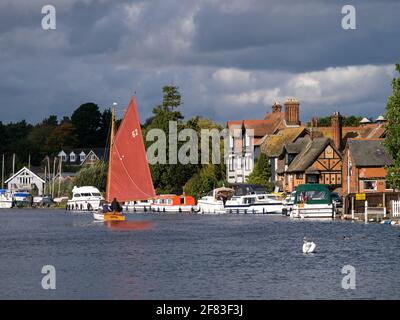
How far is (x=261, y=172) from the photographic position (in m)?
156

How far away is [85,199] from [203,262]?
9673 cm

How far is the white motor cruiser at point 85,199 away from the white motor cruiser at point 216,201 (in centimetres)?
1867

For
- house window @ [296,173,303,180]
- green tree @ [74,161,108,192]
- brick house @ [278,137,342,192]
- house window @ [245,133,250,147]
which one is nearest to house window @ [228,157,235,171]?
house window @ [245,133,250,147]

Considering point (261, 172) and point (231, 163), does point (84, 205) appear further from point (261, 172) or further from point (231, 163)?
point (231, 163)

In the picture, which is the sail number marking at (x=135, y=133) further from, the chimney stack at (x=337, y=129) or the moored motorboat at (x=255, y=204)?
the chimney stack at (x=337, y=129)

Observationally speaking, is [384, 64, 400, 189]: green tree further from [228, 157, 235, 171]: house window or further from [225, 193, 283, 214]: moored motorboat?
[228, 157, 235, 171]: house window

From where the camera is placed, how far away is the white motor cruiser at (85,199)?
153 meters

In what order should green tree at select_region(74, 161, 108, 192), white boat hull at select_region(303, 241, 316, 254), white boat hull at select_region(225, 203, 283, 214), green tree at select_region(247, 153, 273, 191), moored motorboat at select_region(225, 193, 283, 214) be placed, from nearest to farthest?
white boat hull at select_region(303, 241, 316, 254)
white boat hull at select_region(225, 203, 283, 214)
moored motorboat at select_region(225, 193, 283, 214)
green tree at select_region(247, 153, 273, 191)
green tree at select_region(74, 161, 108, 192)

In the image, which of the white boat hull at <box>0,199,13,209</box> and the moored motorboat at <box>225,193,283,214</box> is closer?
the moored motorboat at <box>225,193,283,214</box>

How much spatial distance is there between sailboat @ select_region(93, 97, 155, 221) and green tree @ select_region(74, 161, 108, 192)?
74.5m

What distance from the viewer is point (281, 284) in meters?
48.7

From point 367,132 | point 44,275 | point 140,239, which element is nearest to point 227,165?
point 367,132

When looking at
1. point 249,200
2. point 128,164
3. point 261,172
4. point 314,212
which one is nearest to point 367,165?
point 249,200

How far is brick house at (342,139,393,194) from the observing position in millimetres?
123312
